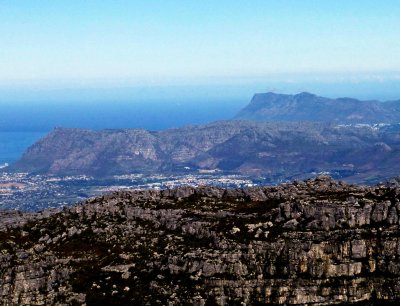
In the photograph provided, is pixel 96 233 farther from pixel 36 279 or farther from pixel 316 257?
pixel 316 257

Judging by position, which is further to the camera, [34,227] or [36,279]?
[34,227]

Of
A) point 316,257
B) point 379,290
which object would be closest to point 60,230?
point 316,257

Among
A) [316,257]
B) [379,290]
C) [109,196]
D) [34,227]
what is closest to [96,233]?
[34,227]

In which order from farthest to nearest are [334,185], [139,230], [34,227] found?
1. [334,185]
2. [34,227]
3. [139,230]

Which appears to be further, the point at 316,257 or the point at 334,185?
the point at 334,185

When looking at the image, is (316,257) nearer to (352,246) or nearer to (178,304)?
(352,246)

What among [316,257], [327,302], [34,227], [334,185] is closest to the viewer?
[327,302]
